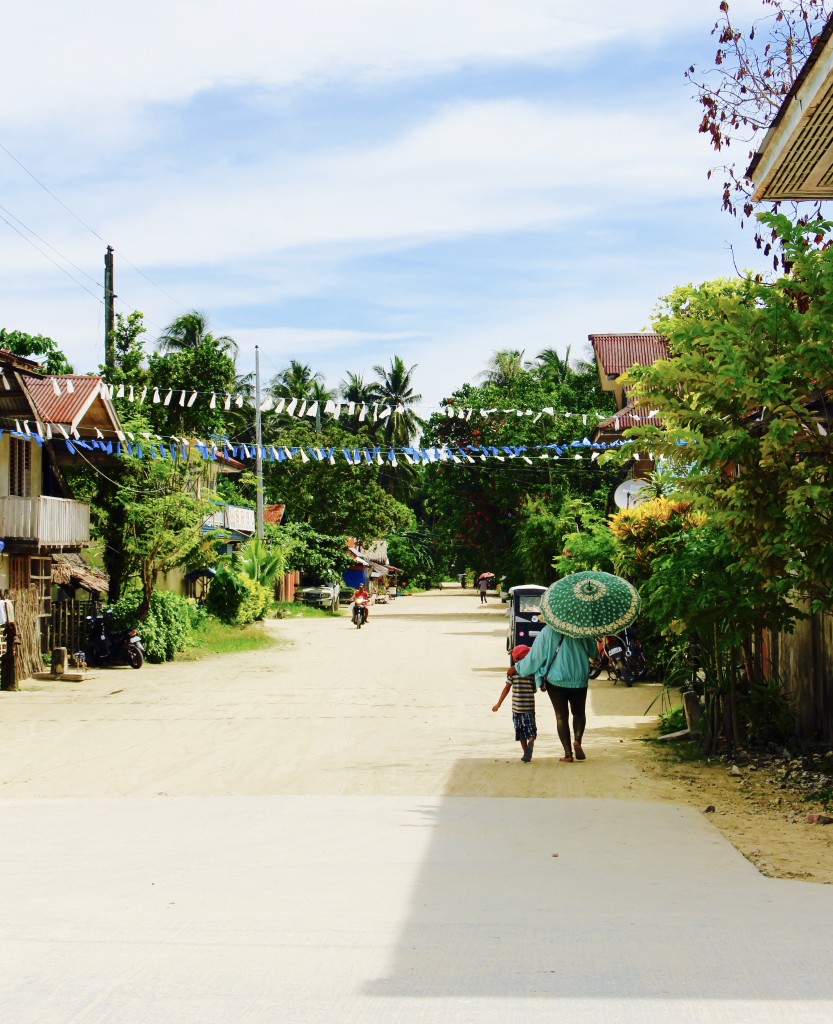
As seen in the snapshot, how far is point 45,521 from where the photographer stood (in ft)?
83.9

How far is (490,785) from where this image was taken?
1113cm

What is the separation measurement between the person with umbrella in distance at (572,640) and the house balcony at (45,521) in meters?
15.1

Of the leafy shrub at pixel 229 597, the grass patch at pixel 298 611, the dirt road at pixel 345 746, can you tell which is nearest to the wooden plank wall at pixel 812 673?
the dirt road at pixel 345 746

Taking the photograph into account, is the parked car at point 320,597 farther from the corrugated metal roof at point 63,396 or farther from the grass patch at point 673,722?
the grass patch at point 673,722

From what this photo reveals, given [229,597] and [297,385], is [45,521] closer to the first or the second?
[229,597]

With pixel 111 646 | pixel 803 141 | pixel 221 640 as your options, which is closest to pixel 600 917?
pixel 803 141

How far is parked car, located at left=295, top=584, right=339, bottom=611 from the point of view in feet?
201

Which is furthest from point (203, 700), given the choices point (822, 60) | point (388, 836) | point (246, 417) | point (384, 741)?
point (246, 417)

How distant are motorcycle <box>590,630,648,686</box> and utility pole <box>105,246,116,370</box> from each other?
1767 cm

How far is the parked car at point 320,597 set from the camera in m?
61.2

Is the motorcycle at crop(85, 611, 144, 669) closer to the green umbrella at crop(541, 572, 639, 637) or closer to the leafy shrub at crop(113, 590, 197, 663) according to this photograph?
the leafy shrub at crop(113, 590, 197, 663)

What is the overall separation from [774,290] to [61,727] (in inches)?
456

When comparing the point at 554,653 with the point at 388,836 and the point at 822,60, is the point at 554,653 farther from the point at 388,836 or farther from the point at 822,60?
the point at 822,60

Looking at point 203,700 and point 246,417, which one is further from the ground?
point 246,417
